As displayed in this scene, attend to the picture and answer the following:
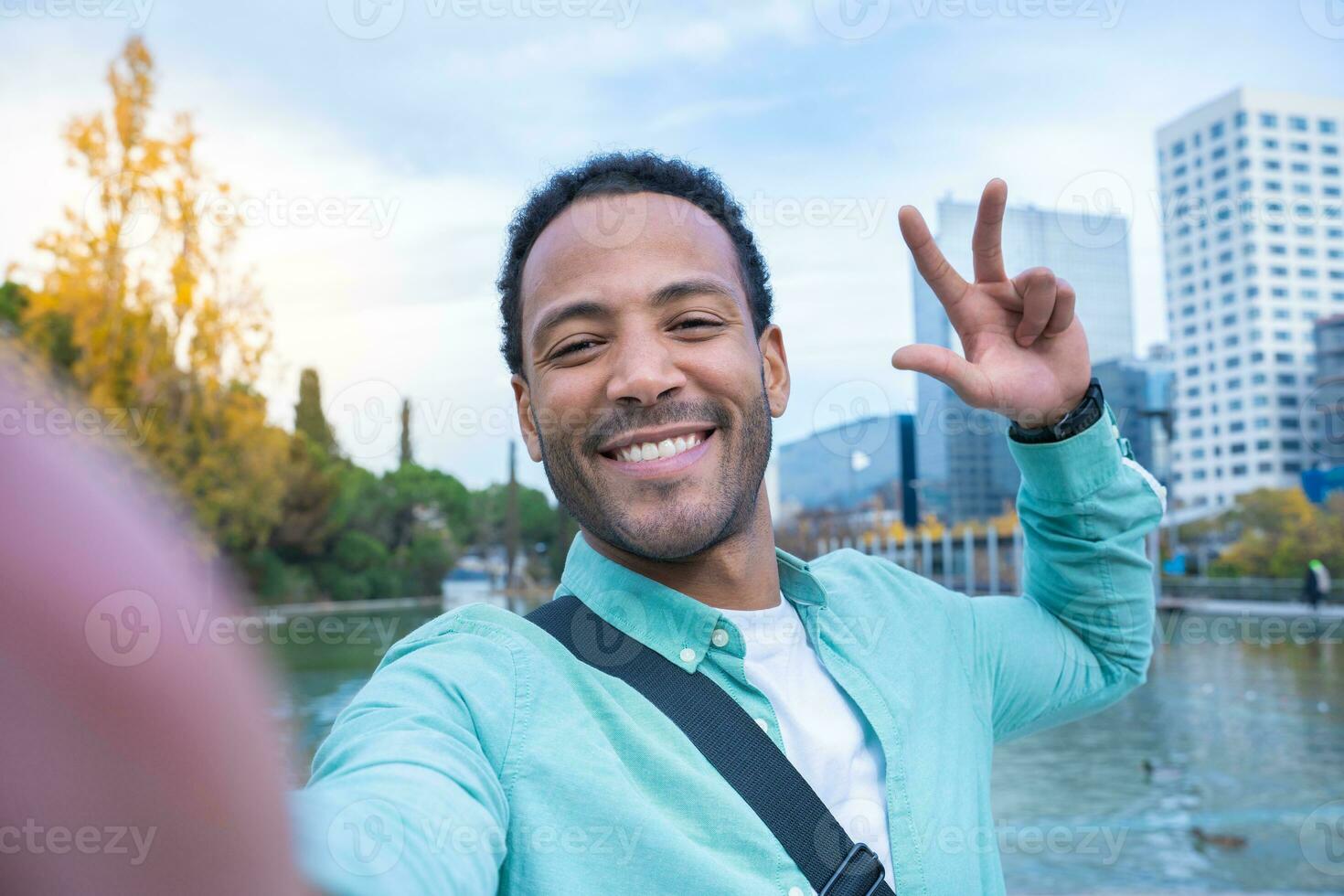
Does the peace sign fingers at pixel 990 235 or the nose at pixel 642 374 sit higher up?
the peace sign fingers at pixel 990 235

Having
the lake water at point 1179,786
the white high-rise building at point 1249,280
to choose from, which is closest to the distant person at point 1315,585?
the lake water at point 1179,786

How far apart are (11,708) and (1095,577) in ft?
6.95

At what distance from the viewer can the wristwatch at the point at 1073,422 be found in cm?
209

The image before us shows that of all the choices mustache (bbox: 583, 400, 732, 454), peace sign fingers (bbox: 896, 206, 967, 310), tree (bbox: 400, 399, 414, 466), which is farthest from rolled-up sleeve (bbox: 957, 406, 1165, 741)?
tree (bbox: 400, 399, 414, 466)

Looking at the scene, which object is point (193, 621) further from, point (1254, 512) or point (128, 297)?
point (1254, 512)

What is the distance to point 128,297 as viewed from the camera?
1577cm

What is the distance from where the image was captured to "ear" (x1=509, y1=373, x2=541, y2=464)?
2037 mm

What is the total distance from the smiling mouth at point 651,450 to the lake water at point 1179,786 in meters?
0.77

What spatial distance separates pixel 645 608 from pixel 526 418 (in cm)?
58

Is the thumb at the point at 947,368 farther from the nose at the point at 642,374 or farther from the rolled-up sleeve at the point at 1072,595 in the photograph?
the nose at the point at 642,374

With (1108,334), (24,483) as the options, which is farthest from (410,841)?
(1108,334)

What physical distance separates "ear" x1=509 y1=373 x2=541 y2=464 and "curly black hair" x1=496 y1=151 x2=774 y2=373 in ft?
0.15

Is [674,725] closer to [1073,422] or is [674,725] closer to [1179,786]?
[1073,422]

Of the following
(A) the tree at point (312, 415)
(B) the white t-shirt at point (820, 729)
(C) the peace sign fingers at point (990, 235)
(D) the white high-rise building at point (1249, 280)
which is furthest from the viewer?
(D) the white high-rise building at point (1249, 280)
